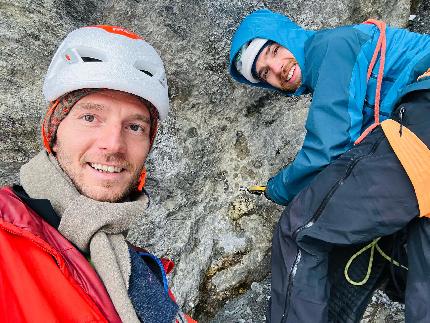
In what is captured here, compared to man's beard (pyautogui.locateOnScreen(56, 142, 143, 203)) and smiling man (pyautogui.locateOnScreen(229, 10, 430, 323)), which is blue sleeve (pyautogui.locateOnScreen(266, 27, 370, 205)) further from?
man's beard (pyautogui.locateOnScreen(56, 142, 143, 203))

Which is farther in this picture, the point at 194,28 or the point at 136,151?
the point at 194,28

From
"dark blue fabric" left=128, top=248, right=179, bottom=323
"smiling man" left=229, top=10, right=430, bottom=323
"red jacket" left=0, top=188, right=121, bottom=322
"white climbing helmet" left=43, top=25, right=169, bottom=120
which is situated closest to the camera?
"red jacket" left=0, top=188, right=121, bottom=322

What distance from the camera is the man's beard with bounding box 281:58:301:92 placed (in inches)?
141

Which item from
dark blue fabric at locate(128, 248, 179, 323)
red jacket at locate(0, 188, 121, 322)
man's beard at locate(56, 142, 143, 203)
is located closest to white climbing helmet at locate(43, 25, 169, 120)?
man's beard at locate(56, 142, 143, 203)

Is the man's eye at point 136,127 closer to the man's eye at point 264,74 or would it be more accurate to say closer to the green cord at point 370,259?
the man's eye at point 264,74

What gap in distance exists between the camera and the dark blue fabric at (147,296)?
2.03 meters

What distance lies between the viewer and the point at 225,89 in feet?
13.7

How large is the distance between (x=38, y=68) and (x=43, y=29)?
0.35 m

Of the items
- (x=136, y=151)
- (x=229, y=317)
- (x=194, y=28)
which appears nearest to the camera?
(x=136, y=151)

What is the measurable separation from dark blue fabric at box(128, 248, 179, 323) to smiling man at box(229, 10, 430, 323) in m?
0.98

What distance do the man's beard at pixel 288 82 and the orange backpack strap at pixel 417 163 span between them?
1.36m

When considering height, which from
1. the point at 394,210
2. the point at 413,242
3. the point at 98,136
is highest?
the point at 98,136

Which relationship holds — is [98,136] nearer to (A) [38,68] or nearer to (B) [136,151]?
(B) [136,151]

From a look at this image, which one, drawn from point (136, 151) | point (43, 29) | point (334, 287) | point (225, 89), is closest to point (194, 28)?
point (225, 89)
